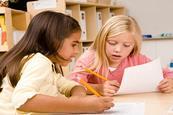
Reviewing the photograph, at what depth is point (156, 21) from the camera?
3078mm

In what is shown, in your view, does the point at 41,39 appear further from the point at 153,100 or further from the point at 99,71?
the point at 99,71

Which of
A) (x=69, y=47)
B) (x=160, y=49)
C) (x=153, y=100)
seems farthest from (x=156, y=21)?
(x=69, y=47)

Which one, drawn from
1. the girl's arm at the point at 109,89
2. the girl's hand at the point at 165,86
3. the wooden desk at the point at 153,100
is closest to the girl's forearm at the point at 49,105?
the wooden desk at the point at 153,100

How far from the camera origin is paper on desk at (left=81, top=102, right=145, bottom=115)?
35.9 inches

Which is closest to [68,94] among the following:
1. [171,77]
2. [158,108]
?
[158,108]

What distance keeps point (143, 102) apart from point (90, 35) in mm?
1898

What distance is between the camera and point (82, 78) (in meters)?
1.43

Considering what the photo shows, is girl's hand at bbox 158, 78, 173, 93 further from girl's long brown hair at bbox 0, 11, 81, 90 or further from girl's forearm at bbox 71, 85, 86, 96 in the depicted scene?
girl's long brown hair at bbox 0, 11, 81, 90

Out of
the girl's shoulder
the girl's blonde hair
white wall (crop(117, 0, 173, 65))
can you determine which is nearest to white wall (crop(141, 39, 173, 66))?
white wall (crop(117, 0, 173, 65))

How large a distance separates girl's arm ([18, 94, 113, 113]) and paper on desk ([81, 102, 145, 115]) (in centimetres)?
3

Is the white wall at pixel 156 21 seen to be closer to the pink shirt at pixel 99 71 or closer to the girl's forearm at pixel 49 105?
the pink shirt at pixel 99 71

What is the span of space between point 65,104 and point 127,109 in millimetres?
214

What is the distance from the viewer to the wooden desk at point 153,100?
36.3 inches

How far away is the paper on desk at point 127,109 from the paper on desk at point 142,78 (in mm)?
173
